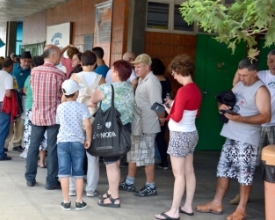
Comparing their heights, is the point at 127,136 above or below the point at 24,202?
above

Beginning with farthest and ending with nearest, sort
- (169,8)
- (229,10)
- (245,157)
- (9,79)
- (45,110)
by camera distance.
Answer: (169,8), (9,79), (45,110), (245,157), (229,10)

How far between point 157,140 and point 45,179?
6.95 feet

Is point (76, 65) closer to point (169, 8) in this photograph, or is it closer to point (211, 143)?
point (169, 8)

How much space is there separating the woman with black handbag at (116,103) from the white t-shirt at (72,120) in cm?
26

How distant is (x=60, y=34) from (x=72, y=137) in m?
8.75

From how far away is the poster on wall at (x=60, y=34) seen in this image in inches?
540

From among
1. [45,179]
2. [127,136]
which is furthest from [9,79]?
[127,136]

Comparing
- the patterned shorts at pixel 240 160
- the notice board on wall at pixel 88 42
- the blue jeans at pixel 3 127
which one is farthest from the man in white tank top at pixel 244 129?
the notice board on wall at pixel 88 42

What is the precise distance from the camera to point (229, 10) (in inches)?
191

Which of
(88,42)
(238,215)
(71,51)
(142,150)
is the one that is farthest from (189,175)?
(88,42)

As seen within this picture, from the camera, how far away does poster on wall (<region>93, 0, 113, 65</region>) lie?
1087 cm

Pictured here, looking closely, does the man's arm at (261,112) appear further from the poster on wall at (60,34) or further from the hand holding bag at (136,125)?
the poster on wall at (60,34)

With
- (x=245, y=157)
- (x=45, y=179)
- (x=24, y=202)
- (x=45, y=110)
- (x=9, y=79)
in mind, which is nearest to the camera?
(x=245, y=157)

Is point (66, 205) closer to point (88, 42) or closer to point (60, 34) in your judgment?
point (88, 42)
